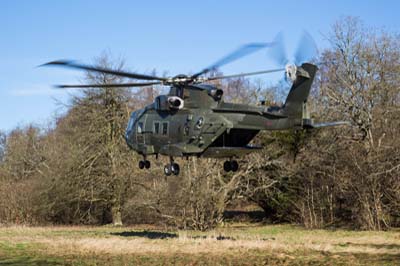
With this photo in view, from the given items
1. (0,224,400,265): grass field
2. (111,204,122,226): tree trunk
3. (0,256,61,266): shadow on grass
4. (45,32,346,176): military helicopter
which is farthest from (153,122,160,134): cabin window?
(111,204,122,226): tree trunk

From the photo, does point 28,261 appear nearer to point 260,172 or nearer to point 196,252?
point 196,252

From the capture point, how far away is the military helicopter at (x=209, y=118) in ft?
58.2

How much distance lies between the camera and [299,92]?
17.8 m

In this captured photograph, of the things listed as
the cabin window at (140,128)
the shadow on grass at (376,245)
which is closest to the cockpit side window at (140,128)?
the cabin window at (140,128)

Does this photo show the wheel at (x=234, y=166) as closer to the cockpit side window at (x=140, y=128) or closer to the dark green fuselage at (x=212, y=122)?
the dark green fuselage at (x=212, y=122)

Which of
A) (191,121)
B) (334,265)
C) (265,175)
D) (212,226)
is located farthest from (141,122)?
(265,175)

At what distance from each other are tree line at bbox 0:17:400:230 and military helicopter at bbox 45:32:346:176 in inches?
505

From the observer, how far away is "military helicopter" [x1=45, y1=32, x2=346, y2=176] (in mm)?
17734

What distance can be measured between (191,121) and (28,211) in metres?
24.7

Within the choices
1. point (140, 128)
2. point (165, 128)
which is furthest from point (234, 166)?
point (140, 128)

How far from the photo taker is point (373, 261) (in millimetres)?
18312

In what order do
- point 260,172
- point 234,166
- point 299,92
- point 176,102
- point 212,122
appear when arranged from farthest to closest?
point 260,172 < point 234,166 < point 176,102 < point 212,122 < point 299,92

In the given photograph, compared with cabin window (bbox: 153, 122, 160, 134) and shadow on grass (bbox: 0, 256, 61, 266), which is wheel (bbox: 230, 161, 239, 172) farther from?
shadow on grass (bbox: 0, 256, 61, 266)

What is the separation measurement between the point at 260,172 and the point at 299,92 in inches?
785
